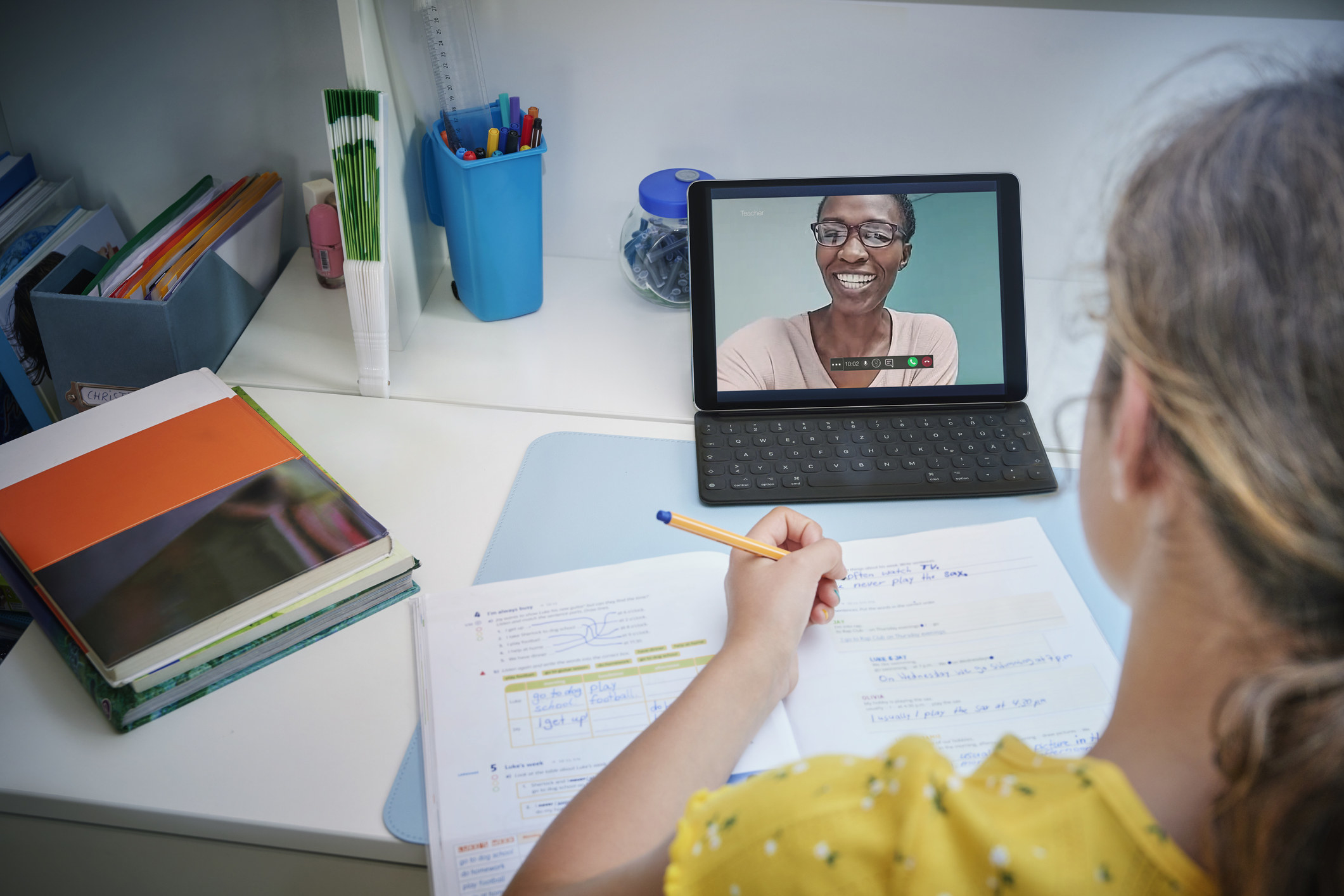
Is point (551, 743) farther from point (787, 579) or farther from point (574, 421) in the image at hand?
point (574, 421)

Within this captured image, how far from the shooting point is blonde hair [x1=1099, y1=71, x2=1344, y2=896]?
0.35 metres

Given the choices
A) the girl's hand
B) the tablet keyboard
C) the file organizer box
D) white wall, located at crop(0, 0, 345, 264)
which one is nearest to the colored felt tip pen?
the girl's hand

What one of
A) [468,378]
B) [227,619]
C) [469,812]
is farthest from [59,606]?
[468,378]

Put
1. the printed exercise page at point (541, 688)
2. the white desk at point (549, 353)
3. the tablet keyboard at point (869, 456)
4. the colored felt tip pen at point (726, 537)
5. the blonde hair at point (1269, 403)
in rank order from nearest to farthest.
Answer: the blonde hair at point (1269, 403), the printed exercise page at point (541, 688), the colored felt tip pen at point (726, 537), the tablet keyboard at point (869, 456), the white desk at point (549, 353)

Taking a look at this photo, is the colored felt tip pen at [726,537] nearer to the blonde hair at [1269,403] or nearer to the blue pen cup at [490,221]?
the blonde hair at [1269,403]

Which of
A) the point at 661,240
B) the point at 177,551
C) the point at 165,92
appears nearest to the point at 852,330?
the point at 661,240

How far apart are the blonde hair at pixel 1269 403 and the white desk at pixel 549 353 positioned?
0.52m

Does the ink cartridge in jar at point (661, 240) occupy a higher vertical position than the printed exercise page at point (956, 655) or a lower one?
higher

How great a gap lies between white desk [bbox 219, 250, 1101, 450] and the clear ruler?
0.21 m

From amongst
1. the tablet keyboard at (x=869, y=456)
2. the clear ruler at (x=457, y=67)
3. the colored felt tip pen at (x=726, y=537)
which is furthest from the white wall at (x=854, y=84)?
the colored felt tip pen at (x=726, y=537)

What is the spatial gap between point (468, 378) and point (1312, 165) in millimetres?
797

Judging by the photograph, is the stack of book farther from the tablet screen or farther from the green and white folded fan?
the tablet screen

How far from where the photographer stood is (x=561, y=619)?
0.71m

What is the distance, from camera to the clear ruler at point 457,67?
3.23 ft
